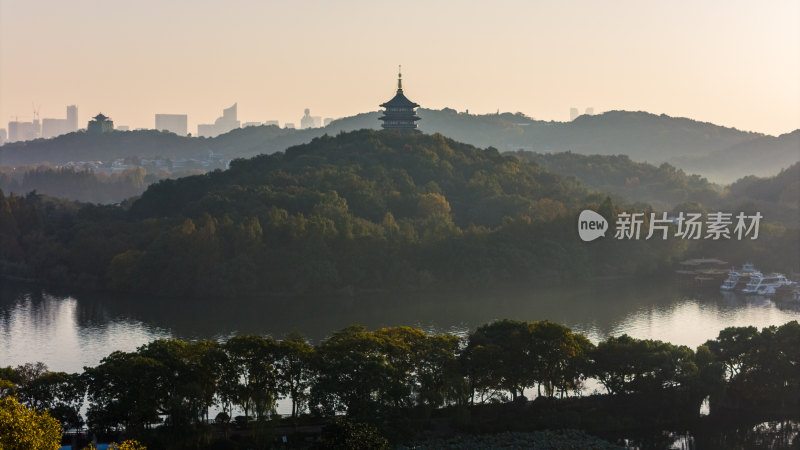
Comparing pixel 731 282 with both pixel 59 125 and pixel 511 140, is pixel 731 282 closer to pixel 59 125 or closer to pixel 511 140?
pixel 511 140

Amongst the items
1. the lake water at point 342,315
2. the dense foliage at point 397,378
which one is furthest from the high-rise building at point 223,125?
the dense foliage at point 397,378

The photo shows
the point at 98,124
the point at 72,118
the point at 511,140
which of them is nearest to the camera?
the point at 511,140

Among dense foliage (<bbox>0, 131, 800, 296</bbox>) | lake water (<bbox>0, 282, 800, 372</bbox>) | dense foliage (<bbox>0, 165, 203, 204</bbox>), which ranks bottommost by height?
lake water (<bbox>0, 282, 800, 372</bbox>)

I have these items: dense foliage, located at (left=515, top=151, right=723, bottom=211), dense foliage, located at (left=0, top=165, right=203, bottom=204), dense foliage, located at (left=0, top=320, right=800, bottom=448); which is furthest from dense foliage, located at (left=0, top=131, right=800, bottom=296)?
dense foliage, located at (left=0, top=165, right=203, bottom=204)

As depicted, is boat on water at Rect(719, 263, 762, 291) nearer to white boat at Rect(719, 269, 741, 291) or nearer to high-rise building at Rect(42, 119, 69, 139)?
white boat at Rect(719, 269, 741, 291)

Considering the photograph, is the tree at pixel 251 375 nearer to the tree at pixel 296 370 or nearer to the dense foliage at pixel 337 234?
the tree at pixel 296 370

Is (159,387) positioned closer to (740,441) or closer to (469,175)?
(740,441)

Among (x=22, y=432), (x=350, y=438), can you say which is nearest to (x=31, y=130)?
(x=350, y=438)
